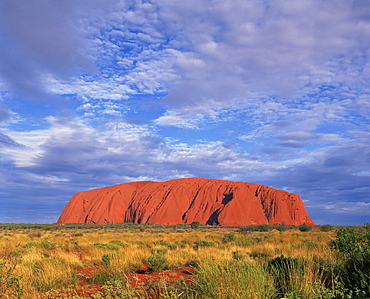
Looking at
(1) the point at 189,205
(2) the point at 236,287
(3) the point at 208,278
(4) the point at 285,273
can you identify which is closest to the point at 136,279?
(3) the point at 208,278

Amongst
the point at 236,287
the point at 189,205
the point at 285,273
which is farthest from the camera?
the point at 189,205

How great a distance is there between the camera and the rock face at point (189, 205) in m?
78.6

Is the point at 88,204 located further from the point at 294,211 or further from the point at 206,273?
the point at 206,273

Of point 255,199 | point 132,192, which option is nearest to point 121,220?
point 132,192

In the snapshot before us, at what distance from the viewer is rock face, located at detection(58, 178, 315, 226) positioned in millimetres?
78625

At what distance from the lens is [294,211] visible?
85.6m

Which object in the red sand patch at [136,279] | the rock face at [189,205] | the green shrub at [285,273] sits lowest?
the red sand patch at [136,279]

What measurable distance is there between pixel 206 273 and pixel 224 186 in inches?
3333

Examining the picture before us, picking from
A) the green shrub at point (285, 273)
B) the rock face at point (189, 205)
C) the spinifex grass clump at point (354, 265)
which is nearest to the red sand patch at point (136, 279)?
the green shrub at point (285, 273)

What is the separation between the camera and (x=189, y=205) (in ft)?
277

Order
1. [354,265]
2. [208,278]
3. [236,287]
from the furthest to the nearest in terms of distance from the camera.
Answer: [354,265] → [208,278] → [236,287]

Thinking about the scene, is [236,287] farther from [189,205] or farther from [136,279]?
[189,205]

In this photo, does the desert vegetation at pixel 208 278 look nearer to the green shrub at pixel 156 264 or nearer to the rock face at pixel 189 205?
the green shrub at pixel 156 264

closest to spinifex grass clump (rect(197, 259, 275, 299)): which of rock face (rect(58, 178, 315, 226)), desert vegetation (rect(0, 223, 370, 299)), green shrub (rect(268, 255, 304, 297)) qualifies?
desert vegetation (rect(0, 223, 370, 299))
